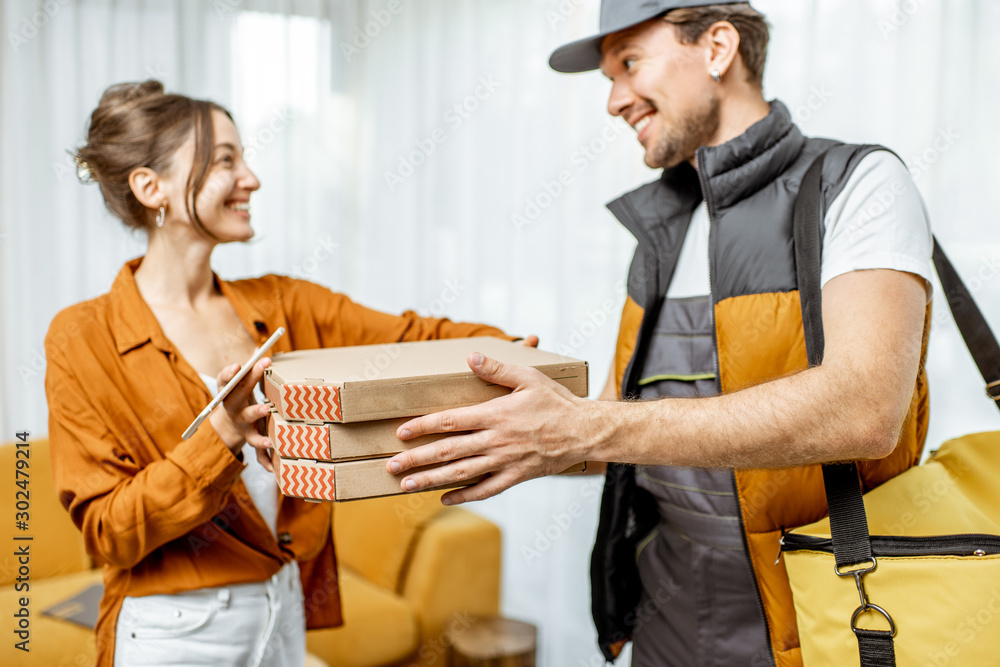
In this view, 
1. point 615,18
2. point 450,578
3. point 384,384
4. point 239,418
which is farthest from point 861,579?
point 450,578

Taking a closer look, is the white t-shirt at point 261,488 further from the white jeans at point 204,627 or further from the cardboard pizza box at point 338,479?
the cardboard pizza box at point 338,479

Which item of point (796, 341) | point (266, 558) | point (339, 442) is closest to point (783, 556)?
point (796, 341)

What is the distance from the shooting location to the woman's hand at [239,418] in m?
1.12

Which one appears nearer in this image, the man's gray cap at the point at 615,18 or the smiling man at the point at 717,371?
the smiling man at the point at 717,371

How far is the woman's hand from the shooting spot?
1.12 metres

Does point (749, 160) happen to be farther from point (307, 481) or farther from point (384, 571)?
point (384, 571)

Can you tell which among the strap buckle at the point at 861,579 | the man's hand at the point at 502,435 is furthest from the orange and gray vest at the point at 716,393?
the man's hand at the point at 502,435

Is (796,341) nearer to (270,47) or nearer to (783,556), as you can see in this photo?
(783,556)

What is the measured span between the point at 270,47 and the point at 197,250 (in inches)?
97.4

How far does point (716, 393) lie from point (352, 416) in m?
0.61

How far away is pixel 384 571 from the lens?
111 inches

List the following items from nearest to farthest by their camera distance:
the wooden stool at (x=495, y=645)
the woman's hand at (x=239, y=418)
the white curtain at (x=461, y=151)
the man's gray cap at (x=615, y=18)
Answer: the woman's hand at (x=239, y=418), the man's gray cap at (x=615, y=18), the white curtain at (x=461, y=151), the wooden stool at (x=495, y=645)

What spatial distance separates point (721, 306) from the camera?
1.18m

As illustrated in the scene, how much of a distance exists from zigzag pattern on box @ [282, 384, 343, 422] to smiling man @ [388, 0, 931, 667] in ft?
0.30
